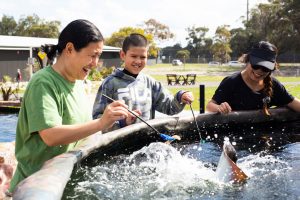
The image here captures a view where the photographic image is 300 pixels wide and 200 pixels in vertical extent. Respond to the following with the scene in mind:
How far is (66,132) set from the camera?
2061mm

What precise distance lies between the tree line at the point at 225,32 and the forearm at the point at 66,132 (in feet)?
126

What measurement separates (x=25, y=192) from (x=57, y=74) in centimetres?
77

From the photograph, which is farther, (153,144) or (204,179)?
(153,144)

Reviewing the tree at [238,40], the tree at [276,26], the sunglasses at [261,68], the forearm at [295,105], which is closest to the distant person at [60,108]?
the sunglasses at [261,68]

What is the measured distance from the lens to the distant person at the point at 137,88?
4.00 meters

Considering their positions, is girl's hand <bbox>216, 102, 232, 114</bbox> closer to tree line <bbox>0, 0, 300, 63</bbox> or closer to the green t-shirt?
the green t-shirt

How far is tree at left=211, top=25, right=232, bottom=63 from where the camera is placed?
6912 cm

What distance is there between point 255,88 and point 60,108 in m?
2.44

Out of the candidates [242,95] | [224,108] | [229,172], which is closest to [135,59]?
[224,108]

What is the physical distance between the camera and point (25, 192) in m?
1.64

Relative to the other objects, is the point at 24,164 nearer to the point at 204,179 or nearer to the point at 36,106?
the point at 36,106

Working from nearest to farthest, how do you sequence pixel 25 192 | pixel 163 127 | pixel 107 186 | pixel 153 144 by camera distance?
pixel 25 192 < pixel 107 186 < pixel 153 144 < pixel 163 127

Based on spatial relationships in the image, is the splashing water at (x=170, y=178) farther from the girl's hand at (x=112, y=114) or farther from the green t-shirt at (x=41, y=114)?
the girl's hand at (x=112, y=114)

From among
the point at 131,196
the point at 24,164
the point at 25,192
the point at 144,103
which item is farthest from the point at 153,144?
the point at 25,192
